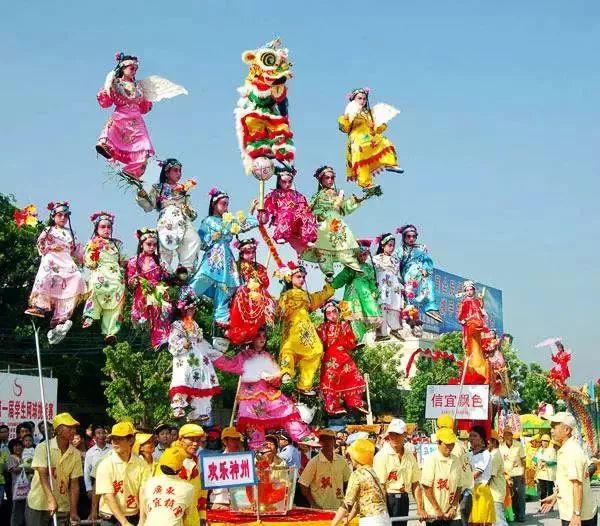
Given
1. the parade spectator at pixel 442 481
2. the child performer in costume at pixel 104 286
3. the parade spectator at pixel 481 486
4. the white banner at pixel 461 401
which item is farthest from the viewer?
the white banner at pixel 461 401

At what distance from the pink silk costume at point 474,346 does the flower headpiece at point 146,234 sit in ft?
18.9

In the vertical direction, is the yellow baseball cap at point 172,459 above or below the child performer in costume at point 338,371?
below

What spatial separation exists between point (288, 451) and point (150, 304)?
220 centimetres

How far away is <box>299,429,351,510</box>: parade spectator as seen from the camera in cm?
930

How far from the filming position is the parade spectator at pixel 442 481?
7688 mm

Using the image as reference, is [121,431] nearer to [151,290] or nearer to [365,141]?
[151,290]

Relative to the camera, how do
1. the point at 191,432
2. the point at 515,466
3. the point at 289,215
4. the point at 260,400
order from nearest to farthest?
the point at 191,432 < the point at 260,400 < the point at 289,215 < the point at 515,466

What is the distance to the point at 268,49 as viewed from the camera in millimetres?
11289

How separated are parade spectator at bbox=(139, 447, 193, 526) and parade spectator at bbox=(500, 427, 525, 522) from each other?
7.89 meters

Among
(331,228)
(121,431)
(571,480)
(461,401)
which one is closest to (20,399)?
(331,228)

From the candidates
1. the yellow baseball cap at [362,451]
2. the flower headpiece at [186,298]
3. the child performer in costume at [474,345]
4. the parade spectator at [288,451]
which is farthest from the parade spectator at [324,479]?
the child performer in costume at [474,345]

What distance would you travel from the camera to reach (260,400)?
10852mm

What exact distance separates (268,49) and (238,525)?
5651mm

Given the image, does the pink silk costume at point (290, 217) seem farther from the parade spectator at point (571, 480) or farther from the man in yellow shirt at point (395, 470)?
the parade spectator at point (571, 480)
